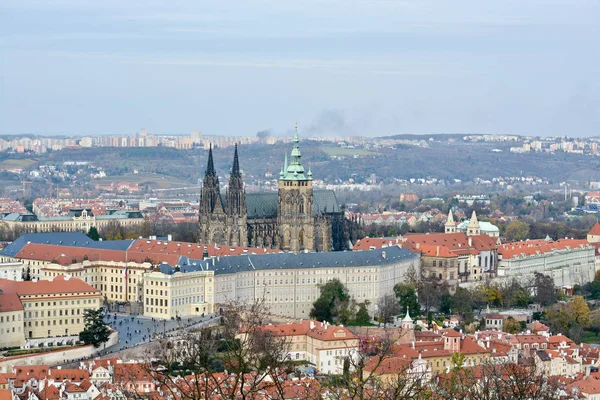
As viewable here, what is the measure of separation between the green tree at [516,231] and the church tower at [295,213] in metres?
32.6

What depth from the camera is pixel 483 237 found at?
99.6 meters

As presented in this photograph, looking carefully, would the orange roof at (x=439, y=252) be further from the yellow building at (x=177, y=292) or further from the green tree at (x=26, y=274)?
the green tree at (x=26, y=274)

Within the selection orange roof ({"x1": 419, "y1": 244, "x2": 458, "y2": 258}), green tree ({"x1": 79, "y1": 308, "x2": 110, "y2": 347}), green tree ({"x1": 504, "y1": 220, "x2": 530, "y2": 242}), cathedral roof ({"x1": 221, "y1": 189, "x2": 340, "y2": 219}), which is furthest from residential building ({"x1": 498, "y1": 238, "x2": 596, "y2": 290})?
green tree ({"x1": 79, "y1": 308, "x2": 110, "y2": 347})

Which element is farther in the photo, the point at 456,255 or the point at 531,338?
the point at 456,255

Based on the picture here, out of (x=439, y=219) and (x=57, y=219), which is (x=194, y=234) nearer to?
(x=57, y=219)

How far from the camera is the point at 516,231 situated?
420 feet

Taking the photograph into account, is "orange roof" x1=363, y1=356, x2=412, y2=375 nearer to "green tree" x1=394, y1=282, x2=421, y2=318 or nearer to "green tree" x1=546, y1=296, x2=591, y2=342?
"green tree" x1=546, y1=296, x2=591, y2=342

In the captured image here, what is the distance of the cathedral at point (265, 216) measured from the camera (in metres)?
92.9

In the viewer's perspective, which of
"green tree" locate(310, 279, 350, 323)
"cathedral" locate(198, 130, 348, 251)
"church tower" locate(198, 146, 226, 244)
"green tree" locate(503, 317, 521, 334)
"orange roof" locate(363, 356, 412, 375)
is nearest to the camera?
"orange roof" locate(363, 356, 412, 375)

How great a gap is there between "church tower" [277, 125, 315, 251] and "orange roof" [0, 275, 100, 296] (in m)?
24.9

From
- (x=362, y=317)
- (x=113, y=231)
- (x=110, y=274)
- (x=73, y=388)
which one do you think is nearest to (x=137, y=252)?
(x=110, y=274)

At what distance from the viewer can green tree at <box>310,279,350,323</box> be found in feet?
249

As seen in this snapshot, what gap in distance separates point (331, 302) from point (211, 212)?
18.7 m

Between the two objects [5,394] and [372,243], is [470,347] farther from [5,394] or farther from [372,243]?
[372,243]
